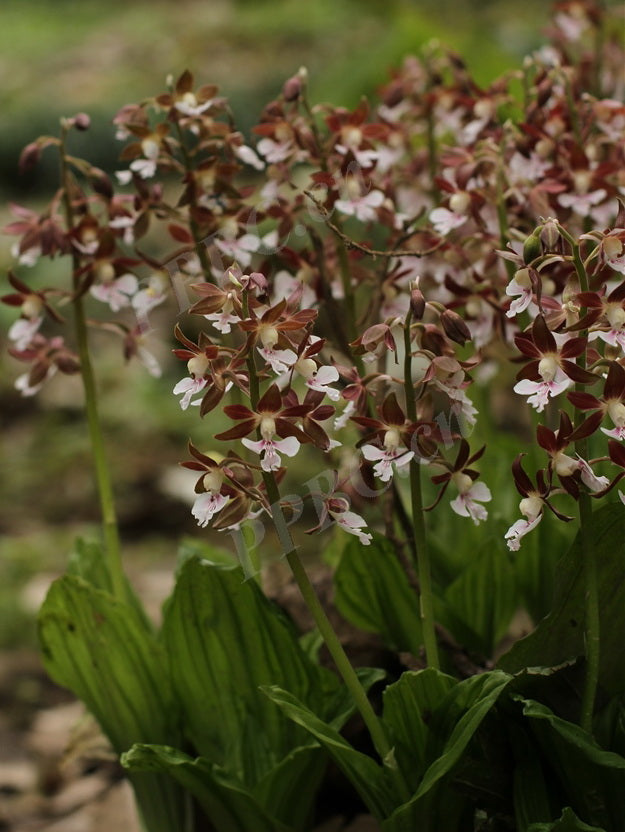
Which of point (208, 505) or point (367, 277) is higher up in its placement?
point (367, 277)

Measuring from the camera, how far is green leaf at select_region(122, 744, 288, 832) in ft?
4.16

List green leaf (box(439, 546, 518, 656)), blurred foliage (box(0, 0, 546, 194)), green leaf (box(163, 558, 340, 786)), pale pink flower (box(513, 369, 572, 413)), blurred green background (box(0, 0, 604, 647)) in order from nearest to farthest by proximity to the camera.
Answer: pale pink flower (box(513, 369, 572, 413)) → green leaf (box(163, 558, 340, 786)) → green leaf (box(439, 546, 518, 656)) → blurred green background (box(0, 0, 604, 647)) → blurred foliage (box(0, 0, 546, 194))

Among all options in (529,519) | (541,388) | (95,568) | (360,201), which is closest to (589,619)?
(529,519)

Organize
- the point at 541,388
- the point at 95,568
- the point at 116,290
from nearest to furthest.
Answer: the point at 541,388 → the point at 116,290 → the point at 95,568

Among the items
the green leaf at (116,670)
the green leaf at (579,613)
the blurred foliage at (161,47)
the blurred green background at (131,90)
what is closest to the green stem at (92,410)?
the green leaf at (116,670)

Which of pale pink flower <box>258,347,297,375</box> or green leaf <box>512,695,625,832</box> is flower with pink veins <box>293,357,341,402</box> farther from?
green leaf <box>512,695,625,832</box>

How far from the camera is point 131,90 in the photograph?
26.5 feet

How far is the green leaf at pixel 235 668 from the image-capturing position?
54.3 inches

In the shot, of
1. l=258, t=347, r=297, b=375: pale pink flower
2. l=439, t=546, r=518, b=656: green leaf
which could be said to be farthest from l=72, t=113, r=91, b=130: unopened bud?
l=439, t=546, r=518, b=656: green leaf

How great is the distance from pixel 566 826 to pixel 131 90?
7756 millimetres

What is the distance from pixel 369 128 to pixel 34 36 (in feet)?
32.3

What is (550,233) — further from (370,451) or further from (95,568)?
(95,568)

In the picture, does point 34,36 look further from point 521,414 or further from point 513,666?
point 513,666

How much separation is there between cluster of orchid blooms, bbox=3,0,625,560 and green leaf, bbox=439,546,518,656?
135 millimetres
